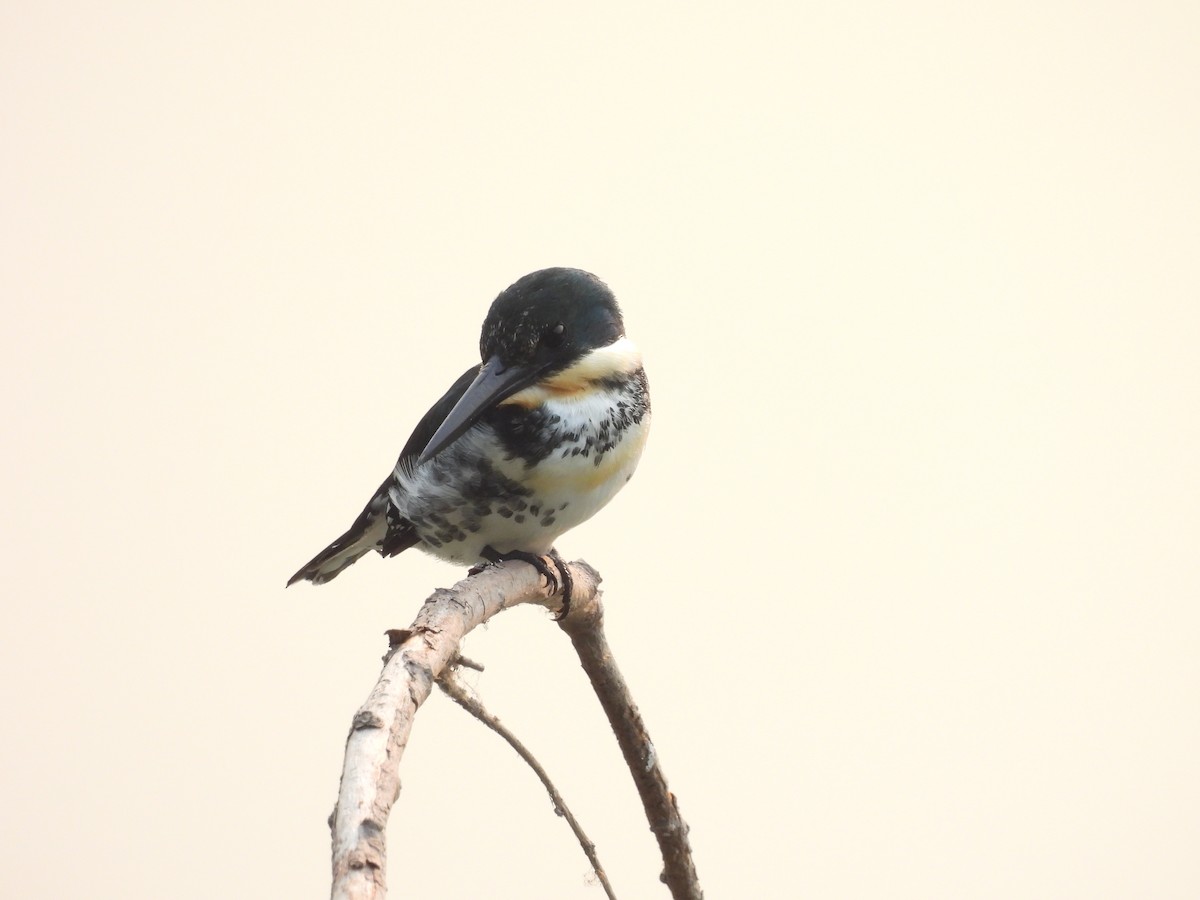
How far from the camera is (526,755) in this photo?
1.91m

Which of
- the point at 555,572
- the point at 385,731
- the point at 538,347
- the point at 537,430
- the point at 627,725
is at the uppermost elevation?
the point at 538,347

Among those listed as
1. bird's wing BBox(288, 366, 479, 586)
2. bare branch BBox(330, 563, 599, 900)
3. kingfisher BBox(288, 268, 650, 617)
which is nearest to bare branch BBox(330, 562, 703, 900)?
bare branch BBox(330, 563, 599, 900)

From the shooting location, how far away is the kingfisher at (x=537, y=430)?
6.83ft

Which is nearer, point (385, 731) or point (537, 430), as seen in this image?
point (385, 731)

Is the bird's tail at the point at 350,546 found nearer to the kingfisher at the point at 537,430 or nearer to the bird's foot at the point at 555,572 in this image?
the kingfisher at the point at 537,430

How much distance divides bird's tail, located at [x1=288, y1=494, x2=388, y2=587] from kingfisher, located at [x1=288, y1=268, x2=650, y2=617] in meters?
0.20

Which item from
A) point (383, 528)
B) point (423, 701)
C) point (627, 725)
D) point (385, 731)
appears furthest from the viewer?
point (383, 528)

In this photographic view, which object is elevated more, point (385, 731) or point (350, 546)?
point (350, 546)

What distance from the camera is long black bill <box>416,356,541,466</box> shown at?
2045mm

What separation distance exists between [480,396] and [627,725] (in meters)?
0.63

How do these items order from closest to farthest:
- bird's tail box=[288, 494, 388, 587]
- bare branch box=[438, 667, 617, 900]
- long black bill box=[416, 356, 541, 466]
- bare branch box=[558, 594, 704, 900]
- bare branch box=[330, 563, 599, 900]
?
A: 1. bare branch box=[330, 563, 599, 900]
2. bare branch box=[438, 667, 617, 900]
3. long black bill box=[416, 356, 541, 466]
4. bare branch box=[558, 594, 704, 900]
5. bird's tail box=[288, 494, 388, 587]

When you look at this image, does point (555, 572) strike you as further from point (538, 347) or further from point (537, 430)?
point (538, 347)

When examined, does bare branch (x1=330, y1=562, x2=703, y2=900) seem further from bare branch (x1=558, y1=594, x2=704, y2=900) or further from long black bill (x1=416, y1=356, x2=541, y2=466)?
long black bill (x1=416, y1=356, x2=541, y2=466)

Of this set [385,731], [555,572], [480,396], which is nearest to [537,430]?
[480,396]
